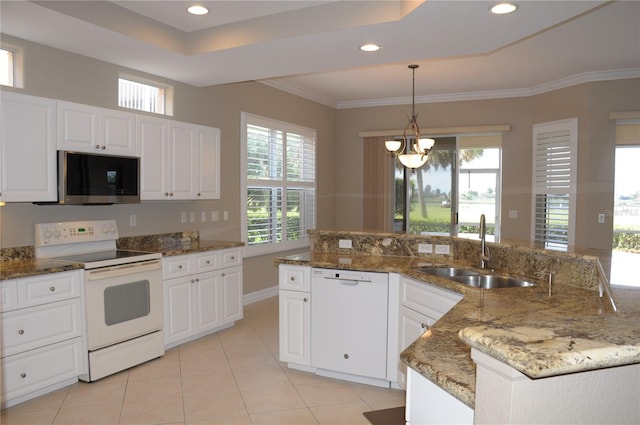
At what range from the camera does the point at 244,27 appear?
3.70 meters

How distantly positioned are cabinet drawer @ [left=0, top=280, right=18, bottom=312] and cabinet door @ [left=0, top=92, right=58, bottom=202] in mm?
615

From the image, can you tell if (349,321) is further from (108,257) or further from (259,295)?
(259,295)

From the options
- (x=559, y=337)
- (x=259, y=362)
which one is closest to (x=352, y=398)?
(x=259, y=362)

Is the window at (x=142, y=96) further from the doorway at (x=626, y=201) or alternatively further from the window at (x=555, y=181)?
the doorway at (x=626, y=201)

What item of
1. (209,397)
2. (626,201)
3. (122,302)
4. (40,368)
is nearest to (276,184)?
(122,302)

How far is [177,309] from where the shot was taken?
4133 mm

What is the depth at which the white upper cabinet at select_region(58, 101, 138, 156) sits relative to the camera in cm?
349

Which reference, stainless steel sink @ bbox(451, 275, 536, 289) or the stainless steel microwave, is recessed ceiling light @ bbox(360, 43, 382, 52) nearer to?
stainless steel sink @ bbox(451, 275, 536, 289)

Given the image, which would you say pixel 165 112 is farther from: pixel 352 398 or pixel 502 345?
pixel 502 345

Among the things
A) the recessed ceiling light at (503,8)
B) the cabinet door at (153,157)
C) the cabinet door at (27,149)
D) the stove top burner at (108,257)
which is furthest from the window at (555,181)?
the cabinet door at (27,149)

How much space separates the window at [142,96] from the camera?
171 inches

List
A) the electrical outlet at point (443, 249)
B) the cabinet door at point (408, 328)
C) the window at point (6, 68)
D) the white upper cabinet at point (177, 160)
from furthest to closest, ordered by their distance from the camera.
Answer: the white upper cabinet at point (177, 160)
the electrical outlet at point (443, 249)
the window at point (6, 68)
the cabinet door at point (408, 328)

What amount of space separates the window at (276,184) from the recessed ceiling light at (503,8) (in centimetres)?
339

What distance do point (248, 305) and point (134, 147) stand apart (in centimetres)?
251
